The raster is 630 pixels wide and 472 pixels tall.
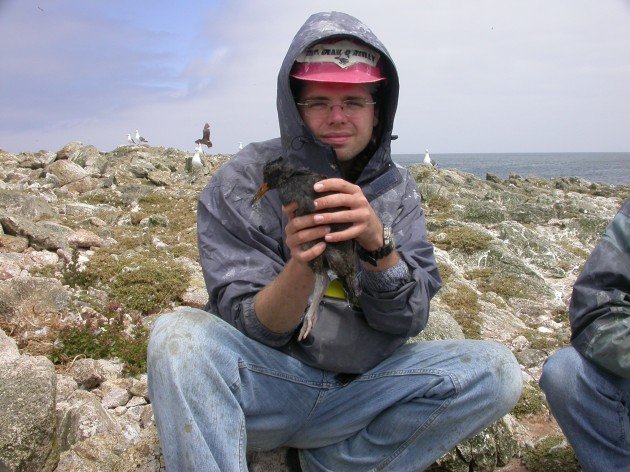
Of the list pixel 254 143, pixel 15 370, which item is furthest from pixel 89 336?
pixel 254 143

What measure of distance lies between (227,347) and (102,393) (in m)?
2.23

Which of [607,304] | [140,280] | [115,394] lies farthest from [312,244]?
[140,280]

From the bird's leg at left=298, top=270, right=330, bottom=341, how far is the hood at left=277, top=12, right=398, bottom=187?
2.36 ft

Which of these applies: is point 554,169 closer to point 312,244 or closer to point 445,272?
point 445,272

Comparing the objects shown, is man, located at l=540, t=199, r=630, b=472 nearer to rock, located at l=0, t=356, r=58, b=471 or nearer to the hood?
the hood

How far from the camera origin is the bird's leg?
10.2 feet

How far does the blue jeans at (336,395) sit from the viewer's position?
9.24 ft

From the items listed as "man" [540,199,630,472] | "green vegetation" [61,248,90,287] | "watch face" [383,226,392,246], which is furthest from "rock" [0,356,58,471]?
"man" [540,199,630,472]

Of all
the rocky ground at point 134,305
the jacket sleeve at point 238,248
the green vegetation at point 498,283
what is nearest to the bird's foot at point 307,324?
the jacket sleeve at point 238,248

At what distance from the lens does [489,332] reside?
704 centimetres

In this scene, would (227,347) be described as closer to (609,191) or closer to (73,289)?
(73,289)

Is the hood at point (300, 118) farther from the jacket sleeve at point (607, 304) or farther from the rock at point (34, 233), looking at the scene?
the rock at point (34, 233)

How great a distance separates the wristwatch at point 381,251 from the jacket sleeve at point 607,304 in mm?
1444

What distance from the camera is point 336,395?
132 inches
